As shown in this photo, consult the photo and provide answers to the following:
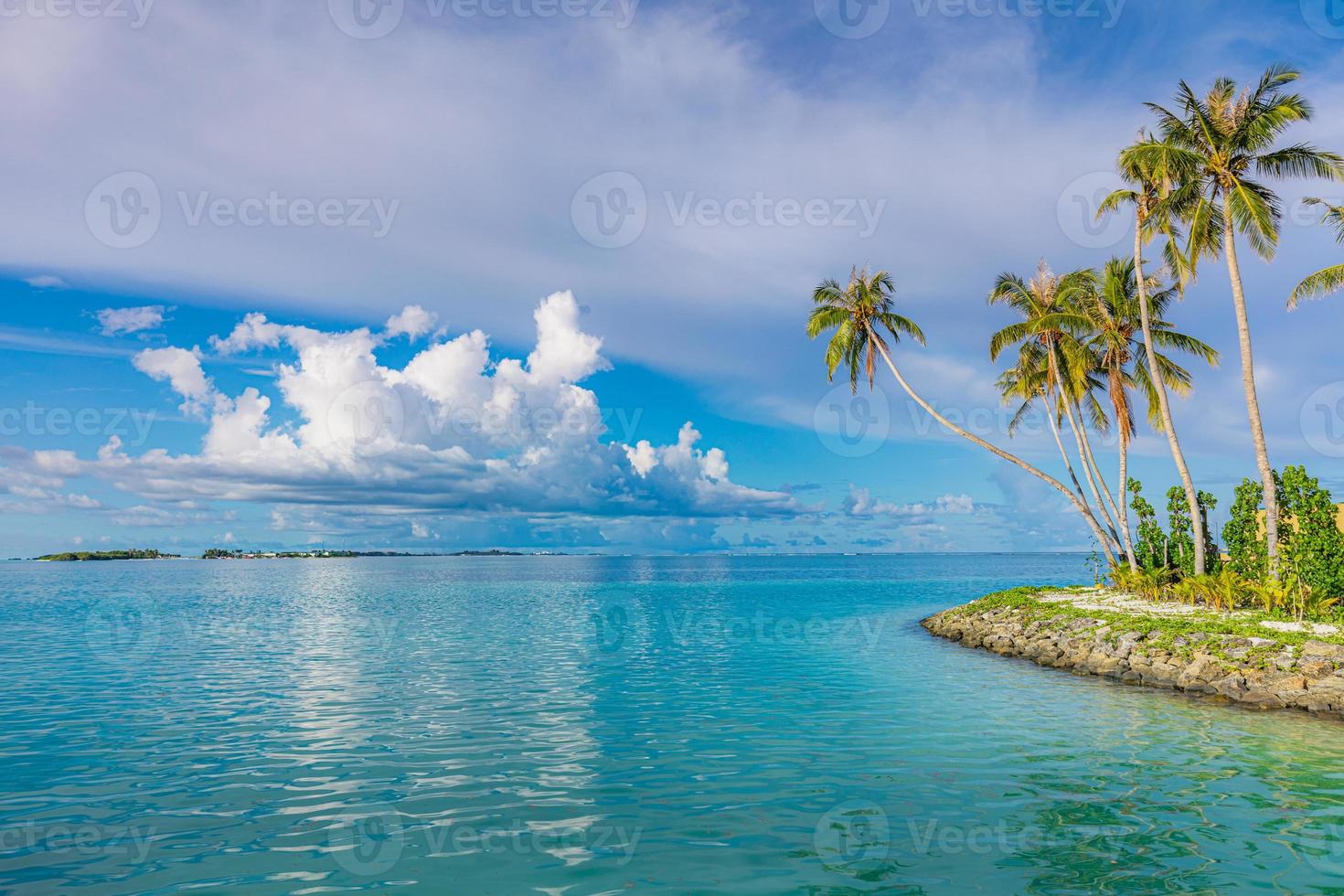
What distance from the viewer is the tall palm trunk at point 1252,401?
27.4 m

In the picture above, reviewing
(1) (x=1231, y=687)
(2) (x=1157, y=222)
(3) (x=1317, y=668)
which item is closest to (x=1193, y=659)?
(1) (x=1231, y=687)

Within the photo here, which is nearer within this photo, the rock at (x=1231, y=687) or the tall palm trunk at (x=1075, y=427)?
the rock at (x=1231, y=687)

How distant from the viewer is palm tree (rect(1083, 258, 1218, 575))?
38125mm

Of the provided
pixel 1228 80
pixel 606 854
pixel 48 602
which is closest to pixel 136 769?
pixel 606 854

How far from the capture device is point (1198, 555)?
3281 centimetres
